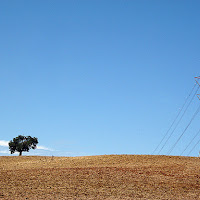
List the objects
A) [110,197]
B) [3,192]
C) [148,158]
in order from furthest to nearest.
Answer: [148,158] < [3,192] < [110,197]

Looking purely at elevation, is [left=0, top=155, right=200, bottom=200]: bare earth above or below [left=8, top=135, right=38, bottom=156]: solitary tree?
below

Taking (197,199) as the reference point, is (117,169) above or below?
above

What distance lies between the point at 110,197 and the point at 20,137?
4488 cm

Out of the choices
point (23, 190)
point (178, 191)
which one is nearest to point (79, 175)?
point (23, 190)

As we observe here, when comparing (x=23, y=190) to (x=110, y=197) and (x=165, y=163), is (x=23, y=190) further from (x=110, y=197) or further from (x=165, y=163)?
(x=165, y=163)

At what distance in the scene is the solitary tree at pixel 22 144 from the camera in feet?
201

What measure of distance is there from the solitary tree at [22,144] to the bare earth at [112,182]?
30.1 metres

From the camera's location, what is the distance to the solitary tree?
6125 cm

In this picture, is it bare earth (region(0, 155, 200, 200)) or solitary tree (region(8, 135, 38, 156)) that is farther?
solitary tree (region(8, 135, 38, 156))

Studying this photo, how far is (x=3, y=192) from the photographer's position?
21.4 metres

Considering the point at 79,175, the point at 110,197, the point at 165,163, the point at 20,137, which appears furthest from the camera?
the point at 20,137

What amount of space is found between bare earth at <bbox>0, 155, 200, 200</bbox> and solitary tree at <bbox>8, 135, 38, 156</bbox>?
30110 mm

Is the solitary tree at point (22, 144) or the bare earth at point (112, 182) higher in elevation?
the solitary tree at point (22, 144)

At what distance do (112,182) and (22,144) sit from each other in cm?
4054
